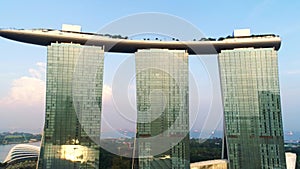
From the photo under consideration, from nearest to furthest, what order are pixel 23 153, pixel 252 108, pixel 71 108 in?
pixel 71 108 < pixel 252 108 < pixel 23 153

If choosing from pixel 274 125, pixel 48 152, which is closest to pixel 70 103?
pixel 48 152

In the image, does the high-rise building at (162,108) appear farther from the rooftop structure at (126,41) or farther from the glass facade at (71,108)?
the glass facade at (71,108)

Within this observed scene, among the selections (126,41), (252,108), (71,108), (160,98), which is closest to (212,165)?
(252,108)

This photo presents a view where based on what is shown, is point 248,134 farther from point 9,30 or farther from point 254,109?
point 9,30

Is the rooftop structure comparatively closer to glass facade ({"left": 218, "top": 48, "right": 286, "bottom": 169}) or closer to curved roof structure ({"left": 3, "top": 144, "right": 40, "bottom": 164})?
glass facade ({"left": 218, "top": 48, "right": 286, "bottom": 169})

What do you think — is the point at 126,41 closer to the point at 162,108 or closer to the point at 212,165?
the point at 162,108

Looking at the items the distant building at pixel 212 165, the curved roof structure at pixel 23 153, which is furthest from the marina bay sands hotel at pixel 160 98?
the curved roof structure at pixel 23 153
